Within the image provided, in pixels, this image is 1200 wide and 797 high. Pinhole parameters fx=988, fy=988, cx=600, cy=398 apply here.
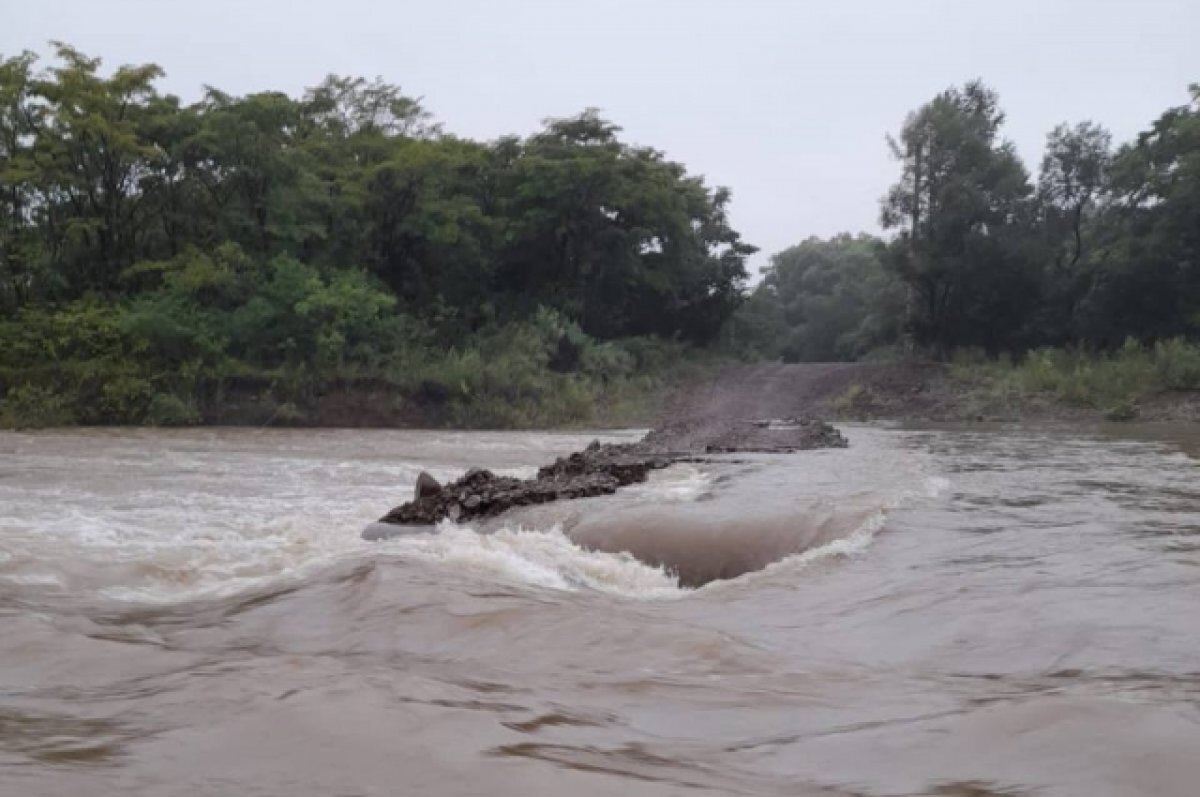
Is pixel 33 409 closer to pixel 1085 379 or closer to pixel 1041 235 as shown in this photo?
pixel 1085 379

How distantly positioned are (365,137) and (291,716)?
113 feet

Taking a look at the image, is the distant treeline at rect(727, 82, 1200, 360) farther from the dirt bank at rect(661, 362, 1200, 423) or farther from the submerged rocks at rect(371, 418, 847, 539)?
the submerged rocks at rect(371, 418, 847, 539)

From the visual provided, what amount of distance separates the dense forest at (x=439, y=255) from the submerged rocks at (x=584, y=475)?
A: 475 inches

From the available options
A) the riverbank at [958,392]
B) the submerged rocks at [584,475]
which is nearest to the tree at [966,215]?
the riverbank at [958,392]

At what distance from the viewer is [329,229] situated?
1312 inches

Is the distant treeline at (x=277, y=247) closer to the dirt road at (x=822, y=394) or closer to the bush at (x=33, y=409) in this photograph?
the bush at (x=33, y=409)

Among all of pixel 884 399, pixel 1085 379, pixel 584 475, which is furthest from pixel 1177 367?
pixel 584 475

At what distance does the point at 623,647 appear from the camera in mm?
4652

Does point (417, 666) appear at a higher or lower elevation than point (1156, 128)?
lower

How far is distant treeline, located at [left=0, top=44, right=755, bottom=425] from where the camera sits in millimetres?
27828

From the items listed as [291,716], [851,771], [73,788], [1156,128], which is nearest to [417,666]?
[291,716]

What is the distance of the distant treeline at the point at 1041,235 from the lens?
1270 inches

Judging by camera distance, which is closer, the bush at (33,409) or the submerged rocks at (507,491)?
the submerged rocks at (507,491)

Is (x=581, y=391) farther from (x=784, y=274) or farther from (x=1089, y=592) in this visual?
(x=784, y=274)
